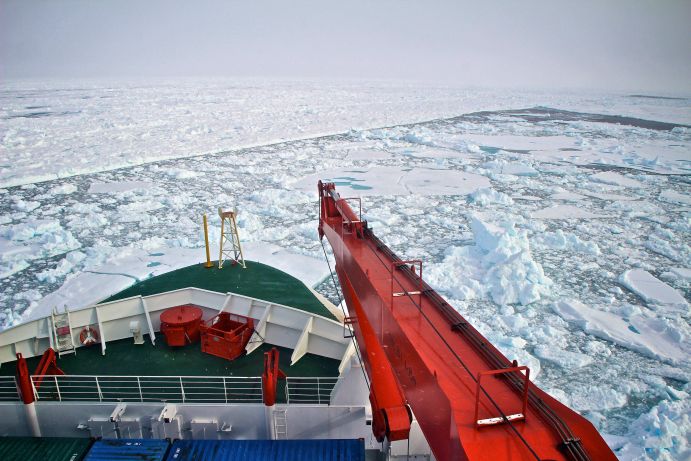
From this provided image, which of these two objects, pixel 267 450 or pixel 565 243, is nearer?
pixel 267 450

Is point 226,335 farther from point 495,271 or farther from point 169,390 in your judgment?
point 495,271

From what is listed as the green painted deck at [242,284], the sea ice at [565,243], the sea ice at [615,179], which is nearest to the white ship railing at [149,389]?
the green painted deck at [242,284]

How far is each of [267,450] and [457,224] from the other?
8.99 meters

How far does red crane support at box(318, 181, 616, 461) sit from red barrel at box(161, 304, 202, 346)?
6.89 feet

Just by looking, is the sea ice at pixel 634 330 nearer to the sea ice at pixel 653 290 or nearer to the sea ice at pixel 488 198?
the sea ice at pixel 653 290

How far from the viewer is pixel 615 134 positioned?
2780 cm

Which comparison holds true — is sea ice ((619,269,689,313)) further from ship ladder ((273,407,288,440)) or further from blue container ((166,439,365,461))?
ship ladder ((273,407,288,440))

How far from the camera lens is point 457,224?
11961 millimetres

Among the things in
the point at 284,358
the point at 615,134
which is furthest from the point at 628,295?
the point at 615,134

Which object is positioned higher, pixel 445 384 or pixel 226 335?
pixel 445 384

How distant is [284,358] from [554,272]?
6250 millimetres

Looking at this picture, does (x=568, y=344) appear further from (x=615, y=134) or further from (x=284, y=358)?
(x=615, y=134)

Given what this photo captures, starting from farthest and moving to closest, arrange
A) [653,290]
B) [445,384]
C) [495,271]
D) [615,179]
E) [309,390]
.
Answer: [615,179], [495,271], [653,290], [309,390], [445,384]

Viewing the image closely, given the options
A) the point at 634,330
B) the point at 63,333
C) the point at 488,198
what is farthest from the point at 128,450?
the point at 488,198
